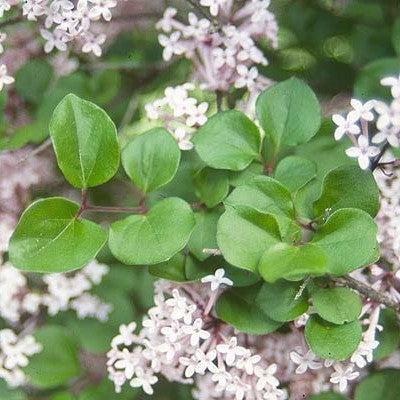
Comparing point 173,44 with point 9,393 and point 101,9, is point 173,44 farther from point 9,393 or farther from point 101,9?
point 9,393

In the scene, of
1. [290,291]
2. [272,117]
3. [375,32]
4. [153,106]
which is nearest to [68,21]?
[153,106]

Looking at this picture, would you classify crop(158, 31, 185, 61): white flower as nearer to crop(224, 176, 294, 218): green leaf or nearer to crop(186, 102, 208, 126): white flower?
crop(186, 102, 208, 126): white flower

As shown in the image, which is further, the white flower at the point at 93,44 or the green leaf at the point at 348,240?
the white flower at the point at 93,44

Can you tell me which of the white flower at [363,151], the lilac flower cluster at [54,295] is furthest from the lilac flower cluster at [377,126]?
the lilac flower cluster at [54,295]

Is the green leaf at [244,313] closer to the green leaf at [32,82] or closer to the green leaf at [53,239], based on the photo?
the green leaf at [53,239]

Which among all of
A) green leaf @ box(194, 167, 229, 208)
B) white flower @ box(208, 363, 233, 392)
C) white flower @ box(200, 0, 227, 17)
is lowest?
white flower @ box(208, 363, 233, 392)

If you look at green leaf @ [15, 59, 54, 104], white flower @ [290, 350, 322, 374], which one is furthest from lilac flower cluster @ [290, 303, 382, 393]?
green leaf @ [15, 59, 54, 104]

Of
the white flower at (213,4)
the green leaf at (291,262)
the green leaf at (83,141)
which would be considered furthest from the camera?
the white flower at (213,4)
